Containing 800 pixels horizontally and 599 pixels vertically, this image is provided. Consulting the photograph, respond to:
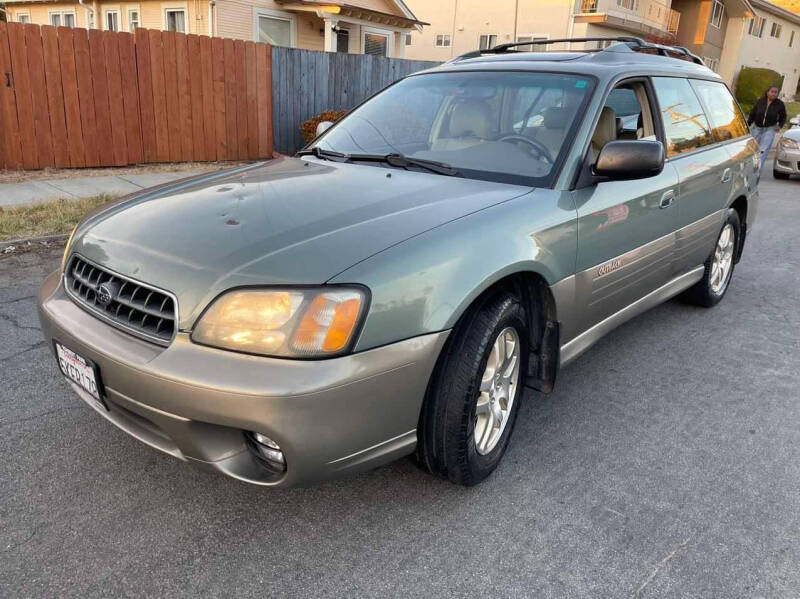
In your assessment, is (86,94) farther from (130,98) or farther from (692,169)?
(692,169)

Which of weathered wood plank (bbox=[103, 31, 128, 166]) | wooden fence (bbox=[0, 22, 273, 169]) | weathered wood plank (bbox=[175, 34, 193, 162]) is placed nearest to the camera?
wooden fence (bbox=[0, 22, 273, 169])

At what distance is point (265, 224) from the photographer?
2.46 meters

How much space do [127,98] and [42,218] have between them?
12.5 feet

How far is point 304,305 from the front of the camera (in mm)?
2100

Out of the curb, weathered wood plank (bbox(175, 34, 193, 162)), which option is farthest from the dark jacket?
the curb

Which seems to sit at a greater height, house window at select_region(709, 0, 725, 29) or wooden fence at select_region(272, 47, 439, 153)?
house window at select_region(709, 0, 725, 29)

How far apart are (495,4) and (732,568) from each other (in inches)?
1129

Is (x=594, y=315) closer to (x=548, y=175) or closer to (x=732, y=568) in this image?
(x=548, y=175)

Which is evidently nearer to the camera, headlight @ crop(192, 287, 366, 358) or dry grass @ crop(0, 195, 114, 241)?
headlight @ crop(192, 287, 366, 358)

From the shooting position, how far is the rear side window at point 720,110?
178 inches

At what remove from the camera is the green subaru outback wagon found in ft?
6.89

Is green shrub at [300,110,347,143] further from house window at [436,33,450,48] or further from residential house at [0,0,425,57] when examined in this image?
house window at [436,33,450,48]

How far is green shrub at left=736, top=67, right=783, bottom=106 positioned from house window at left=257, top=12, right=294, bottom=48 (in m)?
26.2

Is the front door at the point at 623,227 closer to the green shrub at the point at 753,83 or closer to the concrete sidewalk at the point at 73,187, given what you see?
the concrete sidewalk at the point at 73,187
